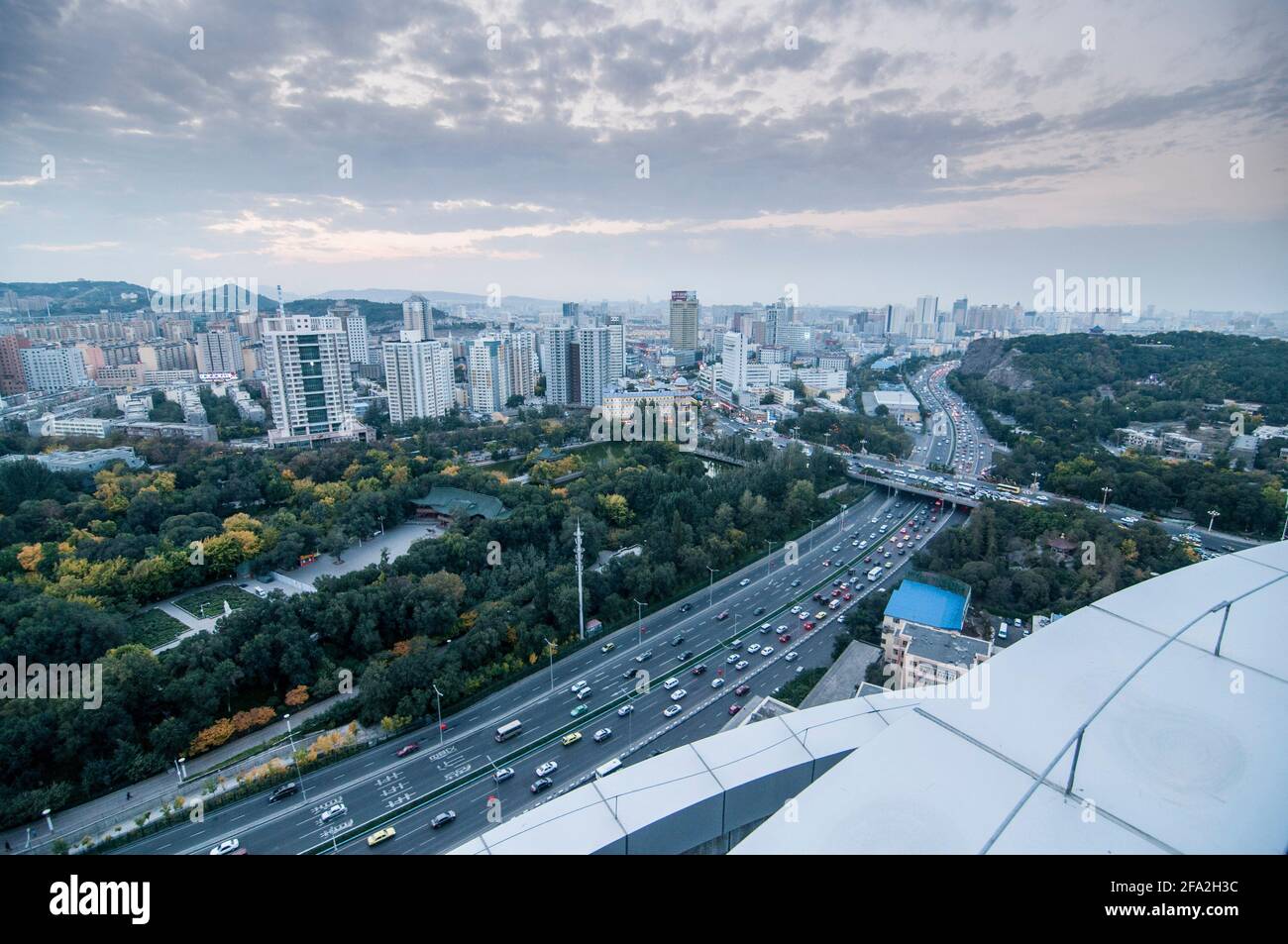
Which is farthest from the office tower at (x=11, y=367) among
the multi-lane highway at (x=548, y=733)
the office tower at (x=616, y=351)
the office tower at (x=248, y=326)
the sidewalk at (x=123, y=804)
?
the multi-lane highway at (x=548, y=733)

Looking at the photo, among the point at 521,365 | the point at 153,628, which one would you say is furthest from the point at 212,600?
the point at 521,365

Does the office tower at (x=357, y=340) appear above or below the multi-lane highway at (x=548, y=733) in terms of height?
above

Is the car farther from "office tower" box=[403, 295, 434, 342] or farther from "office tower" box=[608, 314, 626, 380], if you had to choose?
"office tower" box=[403, 295, 434, 342]

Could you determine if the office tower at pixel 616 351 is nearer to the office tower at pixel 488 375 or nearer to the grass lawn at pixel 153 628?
the office tower at pixel 488 375

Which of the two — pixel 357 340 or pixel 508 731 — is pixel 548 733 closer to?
pixel 508 731

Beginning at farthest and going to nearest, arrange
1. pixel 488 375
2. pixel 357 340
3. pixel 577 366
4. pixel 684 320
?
pixel 684 320 < pixel 357 340 < pixel 577 366 < pixel 488 375
